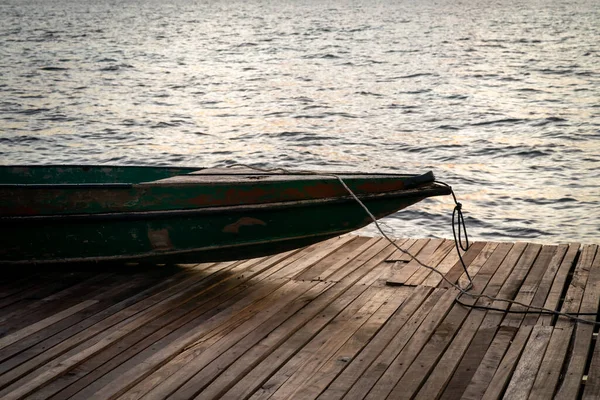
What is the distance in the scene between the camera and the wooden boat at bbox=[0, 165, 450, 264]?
227 inches

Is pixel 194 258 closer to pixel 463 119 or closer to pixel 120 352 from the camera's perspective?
pixel 120 352

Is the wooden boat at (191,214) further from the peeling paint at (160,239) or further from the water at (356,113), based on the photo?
the water at (356,113)

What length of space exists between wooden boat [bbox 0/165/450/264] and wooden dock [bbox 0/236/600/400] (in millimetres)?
241

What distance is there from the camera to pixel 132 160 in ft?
52.2

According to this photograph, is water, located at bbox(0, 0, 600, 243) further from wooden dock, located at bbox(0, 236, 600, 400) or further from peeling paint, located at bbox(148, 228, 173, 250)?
peeling paint, located at bbox(148, 228, 173, 250)

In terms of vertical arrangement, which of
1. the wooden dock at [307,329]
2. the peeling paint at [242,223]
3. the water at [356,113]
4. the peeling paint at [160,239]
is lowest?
the water at [356,113]

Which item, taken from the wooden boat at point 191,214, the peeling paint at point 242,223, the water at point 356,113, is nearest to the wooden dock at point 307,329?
the wooden boat at point 191,214

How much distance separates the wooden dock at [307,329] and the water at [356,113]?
13.5 feet

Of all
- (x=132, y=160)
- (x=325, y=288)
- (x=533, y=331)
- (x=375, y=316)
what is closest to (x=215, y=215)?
(x=325, y=288)

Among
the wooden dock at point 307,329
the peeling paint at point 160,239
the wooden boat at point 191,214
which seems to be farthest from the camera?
the peeling paint at point 160,239

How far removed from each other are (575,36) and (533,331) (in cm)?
4105

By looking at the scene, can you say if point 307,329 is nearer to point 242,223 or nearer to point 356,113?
point 242,223

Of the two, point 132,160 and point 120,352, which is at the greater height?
point 120,352

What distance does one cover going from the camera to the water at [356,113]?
500 inches
